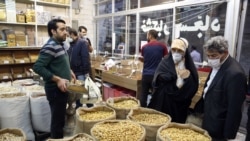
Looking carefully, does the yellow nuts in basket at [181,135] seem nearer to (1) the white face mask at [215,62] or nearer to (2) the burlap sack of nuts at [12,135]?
(1) the white face mask at [215,62]

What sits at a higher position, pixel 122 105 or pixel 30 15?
pixel 30 15

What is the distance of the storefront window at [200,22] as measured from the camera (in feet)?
10.0

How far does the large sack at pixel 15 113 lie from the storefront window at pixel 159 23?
112 inches

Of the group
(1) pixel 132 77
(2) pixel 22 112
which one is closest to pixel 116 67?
(1) pixel 132 77

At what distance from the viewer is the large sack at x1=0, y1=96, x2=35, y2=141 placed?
230cm

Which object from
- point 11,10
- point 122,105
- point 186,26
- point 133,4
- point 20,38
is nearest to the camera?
point 122,105

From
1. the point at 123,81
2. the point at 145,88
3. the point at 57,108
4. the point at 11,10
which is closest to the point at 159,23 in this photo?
the point at 123,81

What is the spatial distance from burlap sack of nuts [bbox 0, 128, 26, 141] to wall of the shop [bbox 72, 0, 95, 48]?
504 cm

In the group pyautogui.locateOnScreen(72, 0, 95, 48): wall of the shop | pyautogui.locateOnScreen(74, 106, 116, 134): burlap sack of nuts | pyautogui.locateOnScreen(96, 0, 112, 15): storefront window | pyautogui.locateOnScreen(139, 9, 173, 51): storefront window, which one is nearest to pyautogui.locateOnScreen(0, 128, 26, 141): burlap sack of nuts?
pyautogui.locateOnScreen(74, 106, 116, 134): burlap sack of nuts

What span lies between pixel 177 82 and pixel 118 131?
82 centimetres

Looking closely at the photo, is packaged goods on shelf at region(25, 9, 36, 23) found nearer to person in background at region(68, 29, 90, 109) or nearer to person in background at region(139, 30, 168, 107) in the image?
person in background at region(68, 29, 90, 109)

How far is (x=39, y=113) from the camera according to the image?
2.50 metres

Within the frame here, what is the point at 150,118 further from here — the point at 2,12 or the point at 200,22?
the point at 2,12

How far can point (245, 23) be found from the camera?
2.80 metres
